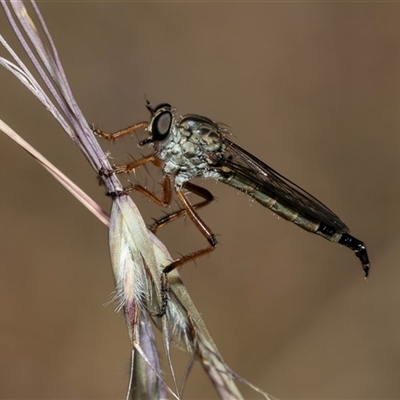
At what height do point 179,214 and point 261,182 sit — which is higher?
point 261,182

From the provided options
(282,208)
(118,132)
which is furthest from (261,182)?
(118,132)

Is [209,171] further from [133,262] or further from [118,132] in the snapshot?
[133,262]

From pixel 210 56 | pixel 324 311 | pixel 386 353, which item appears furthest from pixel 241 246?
pixel 210 56

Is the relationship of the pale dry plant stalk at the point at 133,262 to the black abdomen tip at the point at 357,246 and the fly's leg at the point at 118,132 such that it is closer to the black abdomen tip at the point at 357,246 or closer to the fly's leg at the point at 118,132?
the fly's leg at the point at 118,132

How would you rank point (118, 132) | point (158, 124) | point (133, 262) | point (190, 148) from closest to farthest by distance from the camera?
point (133, 262), point (118, 132), point (158, 124), point (190, 148)

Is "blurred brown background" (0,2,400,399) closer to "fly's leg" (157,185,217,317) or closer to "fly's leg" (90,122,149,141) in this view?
"fly's leg" (157,185,217,317)

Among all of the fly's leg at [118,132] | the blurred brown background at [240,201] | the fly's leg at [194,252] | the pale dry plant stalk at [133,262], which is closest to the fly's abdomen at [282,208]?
the fly's leg at [194,252]

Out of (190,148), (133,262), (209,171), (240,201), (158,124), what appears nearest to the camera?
(133,262)

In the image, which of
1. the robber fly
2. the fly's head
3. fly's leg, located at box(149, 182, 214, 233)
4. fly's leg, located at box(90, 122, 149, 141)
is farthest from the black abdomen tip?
fly's leg, located at box(90, 122, 149, 141)
